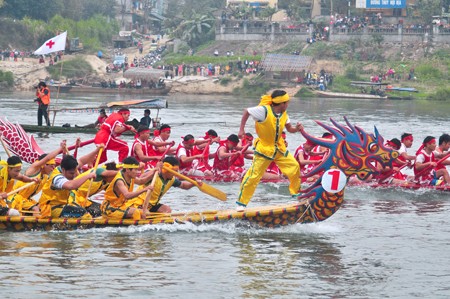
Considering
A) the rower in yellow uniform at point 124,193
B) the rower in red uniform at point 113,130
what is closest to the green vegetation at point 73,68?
the rower in red uniform at point 113,130

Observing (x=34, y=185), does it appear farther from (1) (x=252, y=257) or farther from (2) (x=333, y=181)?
(2) (x=333, y=181)

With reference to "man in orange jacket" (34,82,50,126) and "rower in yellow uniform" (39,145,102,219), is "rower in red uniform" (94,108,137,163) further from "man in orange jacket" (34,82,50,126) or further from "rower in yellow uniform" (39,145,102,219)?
"man in orange jacket" (34,82,50,126)

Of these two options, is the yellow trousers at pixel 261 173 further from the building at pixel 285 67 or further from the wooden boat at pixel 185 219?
the building at pixel 285 67

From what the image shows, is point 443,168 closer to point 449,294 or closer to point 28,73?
point 449,294

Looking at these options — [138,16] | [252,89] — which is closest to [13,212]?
[252,89]

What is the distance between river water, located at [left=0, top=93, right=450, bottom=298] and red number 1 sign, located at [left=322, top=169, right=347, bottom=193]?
0.84 metres

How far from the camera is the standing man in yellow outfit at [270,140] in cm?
1416

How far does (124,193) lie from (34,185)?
5.26ft

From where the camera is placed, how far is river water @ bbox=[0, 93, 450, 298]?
11828 millimetres

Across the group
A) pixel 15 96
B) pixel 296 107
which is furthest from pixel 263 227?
pixel 15 96

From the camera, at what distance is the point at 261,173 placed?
47.4ft

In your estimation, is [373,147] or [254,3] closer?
[373,147]

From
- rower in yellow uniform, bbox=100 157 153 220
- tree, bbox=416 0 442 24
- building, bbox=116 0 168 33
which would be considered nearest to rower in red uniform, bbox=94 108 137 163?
rower in yellow uniform, bbox=100 157 153 220

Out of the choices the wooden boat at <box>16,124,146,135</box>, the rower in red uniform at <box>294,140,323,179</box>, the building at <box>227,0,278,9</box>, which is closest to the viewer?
the rower in red uniform at <box>294,140,323,179</box>
